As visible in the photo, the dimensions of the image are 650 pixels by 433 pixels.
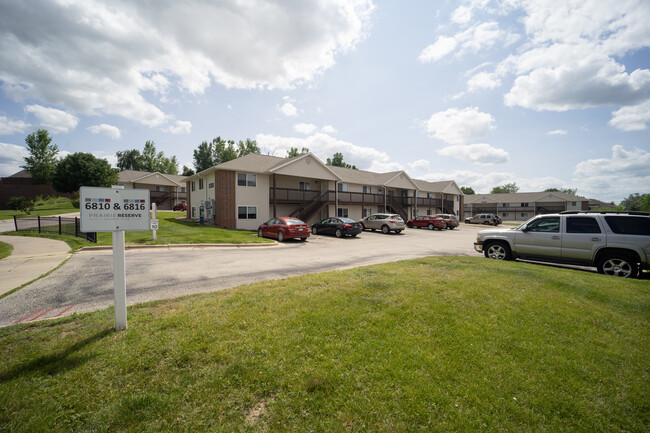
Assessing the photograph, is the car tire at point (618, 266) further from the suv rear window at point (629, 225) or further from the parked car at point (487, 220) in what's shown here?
the parked car at point (487, 220)

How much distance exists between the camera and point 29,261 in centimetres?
910

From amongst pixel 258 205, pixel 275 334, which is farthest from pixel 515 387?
pixel 258 205

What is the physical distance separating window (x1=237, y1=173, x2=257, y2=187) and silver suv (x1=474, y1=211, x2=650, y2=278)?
1887 centimetres

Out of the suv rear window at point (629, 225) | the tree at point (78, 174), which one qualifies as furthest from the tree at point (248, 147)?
the suv rear window at point (629, 225)

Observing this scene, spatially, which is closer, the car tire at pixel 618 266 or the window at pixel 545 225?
the car tire at pixel 618 266

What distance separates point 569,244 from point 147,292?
38.4ft

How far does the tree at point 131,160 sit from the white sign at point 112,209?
83.6 metres

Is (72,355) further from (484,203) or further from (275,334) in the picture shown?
(484,203)

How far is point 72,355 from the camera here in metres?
3.19

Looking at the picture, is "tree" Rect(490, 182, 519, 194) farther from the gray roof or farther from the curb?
the curb

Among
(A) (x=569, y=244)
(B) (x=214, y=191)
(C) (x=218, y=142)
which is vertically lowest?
(A) (x=569, y=244)

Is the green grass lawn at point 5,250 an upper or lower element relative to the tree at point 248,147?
lower

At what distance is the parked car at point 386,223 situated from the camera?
24.0 m

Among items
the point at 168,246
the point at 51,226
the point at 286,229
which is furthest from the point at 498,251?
the point at 51,226
